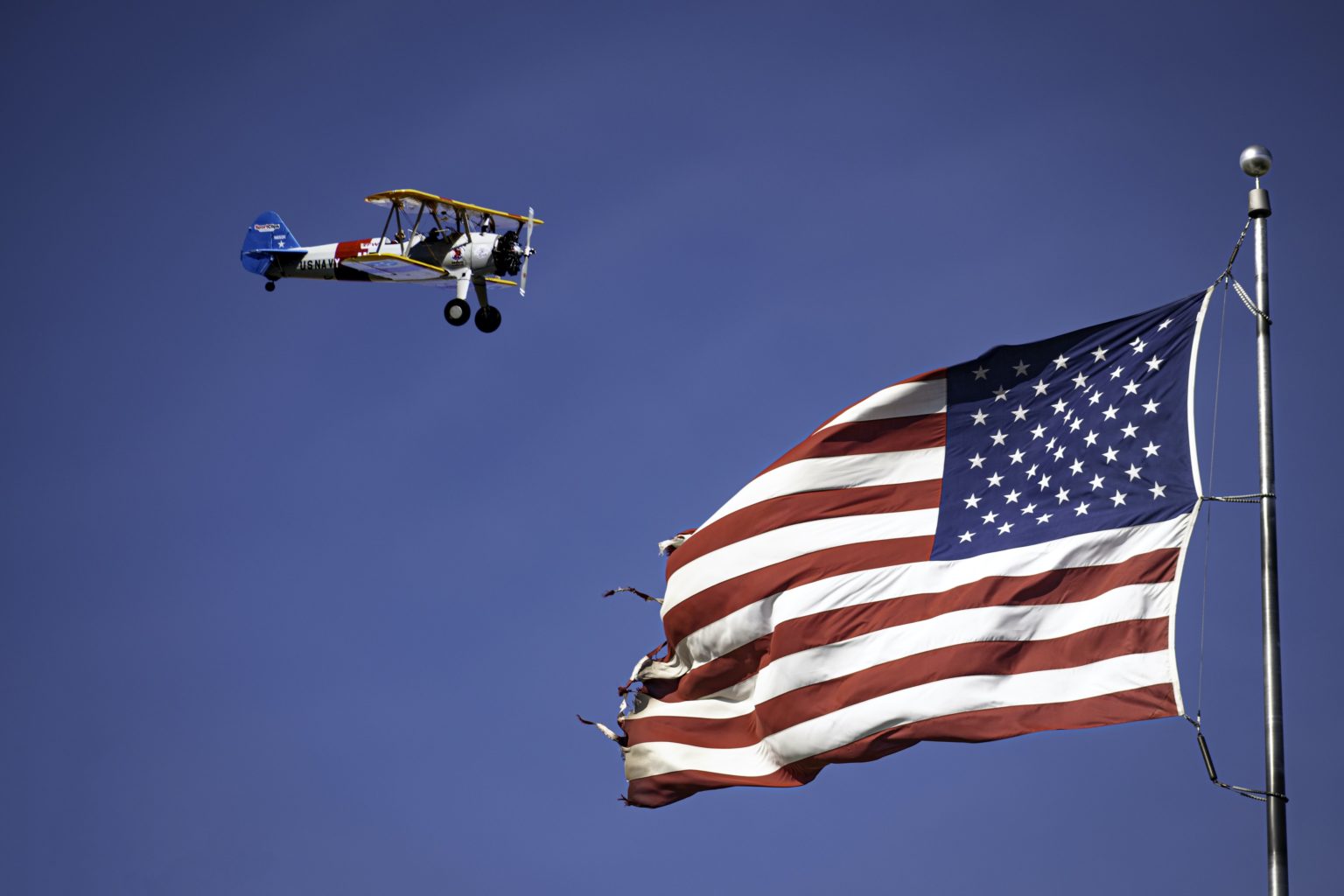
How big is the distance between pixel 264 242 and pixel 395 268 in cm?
838

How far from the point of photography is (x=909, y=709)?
54.1 feet

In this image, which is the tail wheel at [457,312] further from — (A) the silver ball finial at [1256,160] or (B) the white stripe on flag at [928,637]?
(A) the silver ball finial at [1256,160]

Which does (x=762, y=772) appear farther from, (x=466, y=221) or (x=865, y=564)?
(x=466, y=221)

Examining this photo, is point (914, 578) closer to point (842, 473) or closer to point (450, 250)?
point (842, 473)

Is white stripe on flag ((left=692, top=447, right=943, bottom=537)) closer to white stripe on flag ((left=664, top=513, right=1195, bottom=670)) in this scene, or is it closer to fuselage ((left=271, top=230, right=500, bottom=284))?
white stripe on flag ((left=664, top=513, right=1195, bottom=670))

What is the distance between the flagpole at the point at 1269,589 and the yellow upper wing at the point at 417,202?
105 ft

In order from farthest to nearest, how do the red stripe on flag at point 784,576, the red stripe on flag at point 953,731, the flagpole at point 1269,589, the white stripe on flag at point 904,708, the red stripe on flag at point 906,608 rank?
the red stripe on flag at point 784,576 → the red stripe on flag at point 906,608 → the white stripe on flag at point 904,708 → the red stripe on flag at point 953,731 → the flagpole at point 1269,589

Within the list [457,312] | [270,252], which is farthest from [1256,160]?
[270,252]

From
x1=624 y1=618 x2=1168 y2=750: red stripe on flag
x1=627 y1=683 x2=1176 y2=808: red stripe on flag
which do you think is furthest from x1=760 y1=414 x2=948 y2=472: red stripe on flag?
x1=627 y1=683 x2=1176 y2=808: red stripe on flag

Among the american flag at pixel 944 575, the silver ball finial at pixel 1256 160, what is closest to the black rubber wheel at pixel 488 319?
the american flag at pixel 944 575

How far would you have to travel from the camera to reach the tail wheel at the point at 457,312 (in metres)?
45.2

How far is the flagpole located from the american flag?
1069 mm

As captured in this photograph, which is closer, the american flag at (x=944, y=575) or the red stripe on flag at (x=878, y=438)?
the american flag at (x=944, y=575)

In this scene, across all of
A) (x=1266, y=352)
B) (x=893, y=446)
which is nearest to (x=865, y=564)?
(x=893, y=446)
